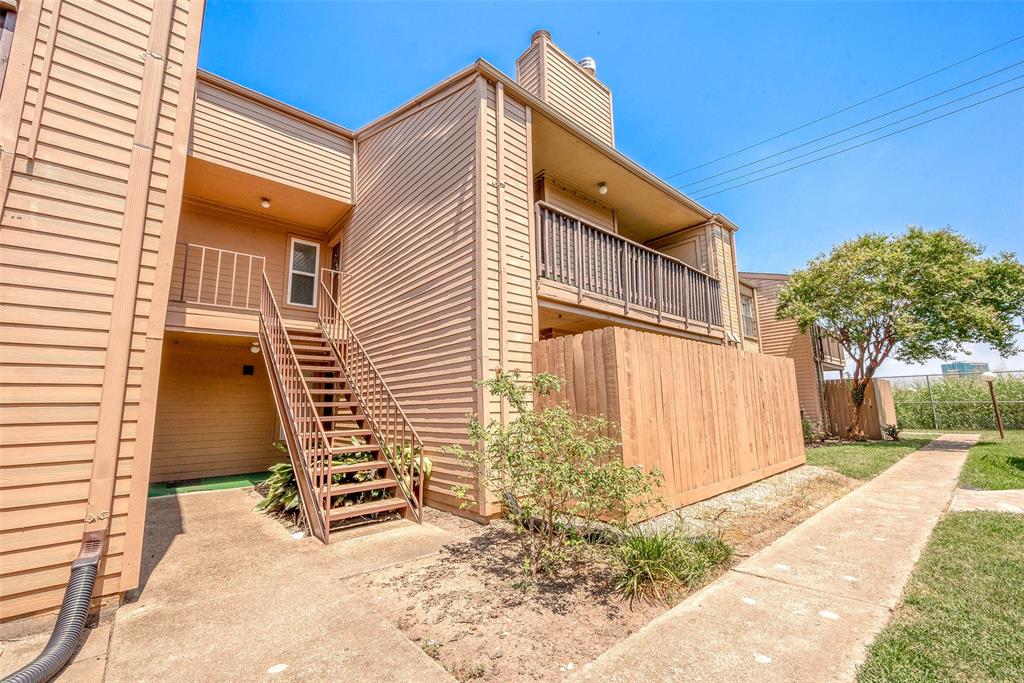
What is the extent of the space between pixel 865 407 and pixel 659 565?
585 inches

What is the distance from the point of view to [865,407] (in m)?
13.7

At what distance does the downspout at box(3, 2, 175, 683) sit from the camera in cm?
247

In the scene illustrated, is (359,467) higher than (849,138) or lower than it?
lower

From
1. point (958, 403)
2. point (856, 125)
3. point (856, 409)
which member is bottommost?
point (856, 409)

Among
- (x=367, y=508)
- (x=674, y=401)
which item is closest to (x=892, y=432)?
(x=674, y=401)

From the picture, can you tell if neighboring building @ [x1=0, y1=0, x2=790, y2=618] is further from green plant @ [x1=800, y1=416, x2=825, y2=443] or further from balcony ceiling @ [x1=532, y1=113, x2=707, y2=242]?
green plant @ [x1=800, y1=416, x2=825, y2=443]

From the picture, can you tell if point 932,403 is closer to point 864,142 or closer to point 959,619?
point 864,142

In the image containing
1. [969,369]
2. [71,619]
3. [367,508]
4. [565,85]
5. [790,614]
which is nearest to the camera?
[71,619]

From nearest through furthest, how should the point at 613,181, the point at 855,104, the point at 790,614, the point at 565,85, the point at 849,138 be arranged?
1. the point at 790,614
2. the point at 613,181
3. the point at 565,85
4. the point at 855,104
5. the point at 849,138

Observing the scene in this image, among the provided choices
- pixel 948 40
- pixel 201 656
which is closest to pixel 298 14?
pixel 201 656

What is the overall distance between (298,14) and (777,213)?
16.2 metres

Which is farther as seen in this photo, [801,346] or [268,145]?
[801,346]

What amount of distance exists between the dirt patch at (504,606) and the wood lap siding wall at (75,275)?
193 centimetres

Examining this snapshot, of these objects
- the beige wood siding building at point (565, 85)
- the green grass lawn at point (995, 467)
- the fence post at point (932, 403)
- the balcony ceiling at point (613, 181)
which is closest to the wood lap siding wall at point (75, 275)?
the balcony ceiling at point (613, 181)
